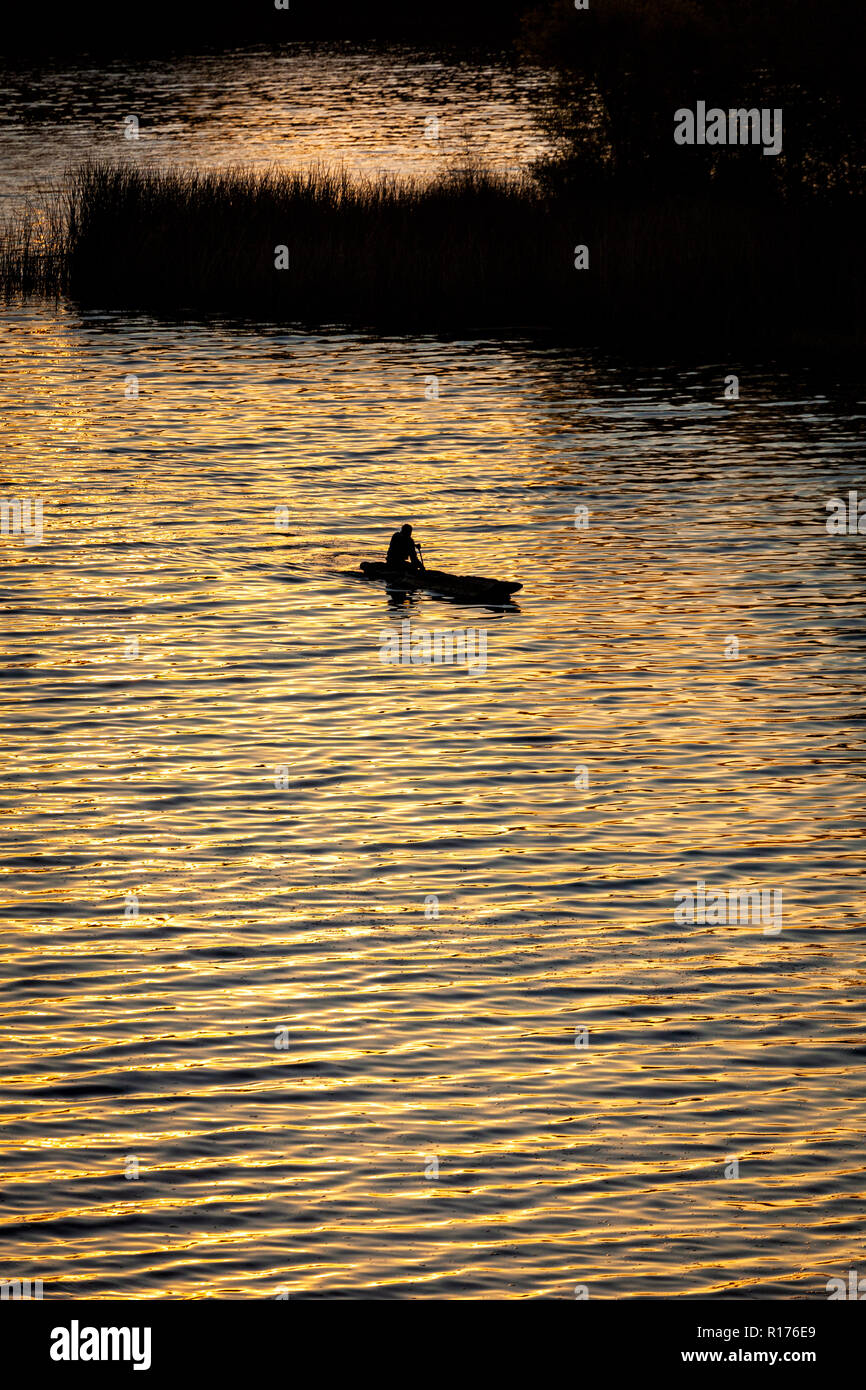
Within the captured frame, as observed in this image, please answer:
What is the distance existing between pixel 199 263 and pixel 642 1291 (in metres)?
39.3

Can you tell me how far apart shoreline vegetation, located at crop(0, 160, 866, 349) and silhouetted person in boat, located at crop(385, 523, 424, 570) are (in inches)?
817

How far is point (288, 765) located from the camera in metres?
21.6

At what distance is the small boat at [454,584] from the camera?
26.5 meters

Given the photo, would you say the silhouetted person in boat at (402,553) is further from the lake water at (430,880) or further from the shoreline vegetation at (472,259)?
the shoreline vegetation at (472,259)

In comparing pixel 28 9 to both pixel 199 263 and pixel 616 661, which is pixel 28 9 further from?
pixel 616 661

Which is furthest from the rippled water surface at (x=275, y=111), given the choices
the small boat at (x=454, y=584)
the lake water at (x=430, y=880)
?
the small boat at (x=454, y=584)

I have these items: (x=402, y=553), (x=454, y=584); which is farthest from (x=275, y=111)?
(x=454, y=584)

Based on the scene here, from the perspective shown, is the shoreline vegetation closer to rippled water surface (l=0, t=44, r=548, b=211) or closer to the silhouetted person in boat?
rippled water surface (l=0, t=44, r=548, b=211)

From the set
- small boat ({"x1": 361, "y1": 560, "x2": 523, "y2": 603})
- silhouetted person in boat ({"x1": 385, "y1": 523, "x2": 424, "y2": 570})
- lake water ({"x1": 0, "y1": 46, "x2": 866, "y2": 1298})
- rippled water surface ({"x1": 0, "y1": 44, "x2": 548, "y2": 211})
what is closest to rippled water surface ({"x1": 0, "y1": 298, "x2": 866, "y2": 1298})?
lake water ({"x1": 0, "y1": 46, "x2": 866, "y2": 1298})

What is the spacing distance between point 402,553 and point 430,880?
32.8 feet

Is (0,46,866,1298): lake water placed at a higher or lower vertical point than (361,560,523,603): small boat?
lower

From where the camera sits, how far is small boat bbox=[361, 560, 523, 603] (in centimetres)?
2655

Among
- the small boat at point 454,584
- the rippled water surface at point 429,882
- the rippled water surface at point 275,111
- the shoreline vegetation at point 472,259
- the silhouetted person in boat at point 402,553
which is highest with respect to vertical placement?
the rippled water surface at point 275,111

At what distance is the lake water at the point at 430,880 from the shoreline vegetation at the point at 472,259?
10.2 meters
